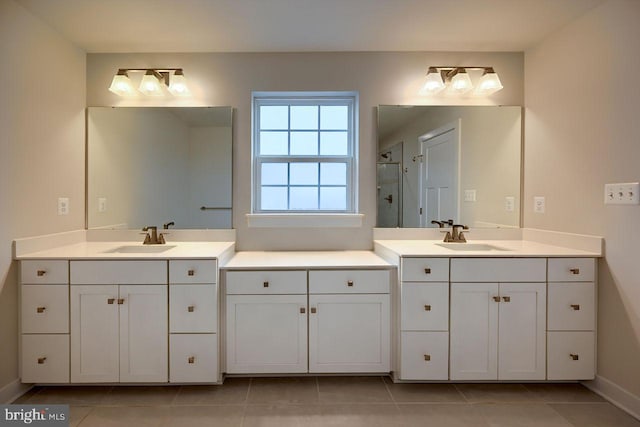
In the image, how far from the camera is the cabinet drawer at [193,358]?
1.97 metres

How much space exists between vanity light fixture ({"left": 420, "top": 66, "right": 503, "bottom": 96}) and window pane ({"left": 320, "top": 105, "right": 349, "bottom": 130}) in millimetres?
597

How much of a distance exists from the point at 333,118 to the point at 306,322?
1.47 metres

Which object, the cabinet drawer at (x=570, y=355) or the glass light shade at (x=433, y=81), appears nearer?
the cabinet drawer at (x=570, y=355)

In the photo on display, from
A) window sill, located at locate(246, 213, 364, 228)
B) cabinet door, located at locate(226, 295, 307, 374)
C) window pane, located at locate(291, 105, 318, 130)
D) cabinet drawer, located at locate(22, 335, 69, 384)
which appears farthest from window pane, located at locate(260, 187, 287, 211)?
cabinet drawer, located at locate(22, 335, 69, 384)

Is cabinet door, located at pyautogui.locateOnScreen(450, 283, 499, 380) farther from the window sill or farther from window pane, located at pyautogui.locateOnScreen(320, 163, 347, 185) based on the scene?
Answer: window pane, located at pyautogui.locateOnScreen(320, 163, 347, 185)

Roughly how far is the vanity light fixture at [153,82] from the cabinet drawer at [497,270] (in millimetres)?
2083

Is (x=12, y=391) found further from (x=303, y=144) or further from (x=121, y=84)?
(x=303, y=144)

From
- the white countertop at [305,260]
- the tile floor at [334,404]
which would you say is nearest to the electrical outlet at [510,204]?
the white countertop at [305,260]

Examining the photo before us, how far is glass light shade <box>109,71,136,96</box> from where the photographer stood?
2.41 meters

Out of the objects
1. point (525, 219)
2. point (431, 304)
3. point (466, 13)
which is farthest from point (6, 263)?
point (525, 219)

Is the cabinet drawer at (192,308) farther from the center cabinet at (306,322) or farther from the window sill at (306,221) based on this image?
the window sill at (306,221)

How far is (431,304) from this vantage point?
200 centimetres

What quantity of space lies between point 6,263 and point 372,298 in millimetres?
1946

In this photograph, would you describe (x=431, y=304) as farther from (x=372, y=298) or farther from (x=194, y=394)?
(x=194, y=394)
